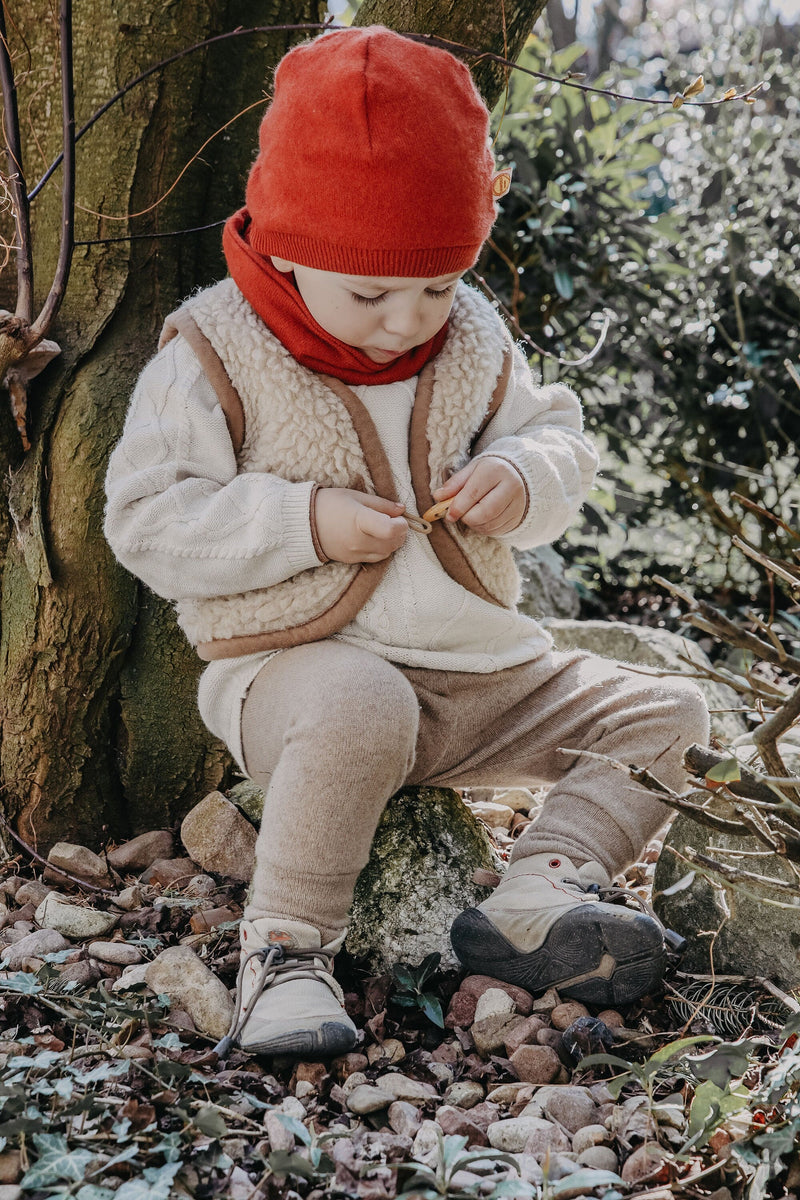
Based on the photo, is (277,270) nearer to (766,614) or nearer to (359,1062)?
(359,1062)

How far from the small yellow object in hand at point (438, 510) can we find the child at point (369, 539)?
0.7 inches

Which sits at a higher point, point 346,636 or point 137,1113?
point 346,636

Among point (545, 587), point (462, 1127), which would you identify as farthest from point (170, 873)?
point (545, 587)

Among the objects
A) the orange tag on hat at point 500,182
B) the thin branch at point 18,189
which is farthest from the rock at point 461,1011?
the thin branch at point 18,189

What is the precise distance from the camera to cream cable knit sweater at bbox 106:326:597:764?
1.84 metres

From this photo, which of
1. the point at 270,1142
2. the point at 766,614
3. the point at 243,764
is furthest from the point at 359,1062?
the point at 766,614

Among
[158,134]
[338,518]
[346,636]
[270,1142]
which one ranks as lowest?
[270,1142]

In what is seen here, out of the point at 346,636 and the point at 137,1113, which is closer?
the point at 137,1113

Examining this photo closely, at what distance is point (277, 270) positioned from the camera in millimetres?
1907

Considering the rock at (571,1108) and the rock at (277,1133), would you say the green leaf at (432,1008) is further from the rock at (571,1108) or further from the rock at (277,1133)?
the rock at (277,1133)

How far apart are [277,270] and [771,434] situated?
8.08ft

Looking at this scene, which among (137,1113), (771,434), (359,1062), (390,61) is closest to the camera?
(137,1113)

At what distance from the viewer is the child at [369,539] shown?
5.58 ft

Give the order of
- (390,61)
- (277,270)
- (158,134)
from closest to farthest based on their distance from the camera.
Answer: (390,61) < (277,270) < (158,134)
